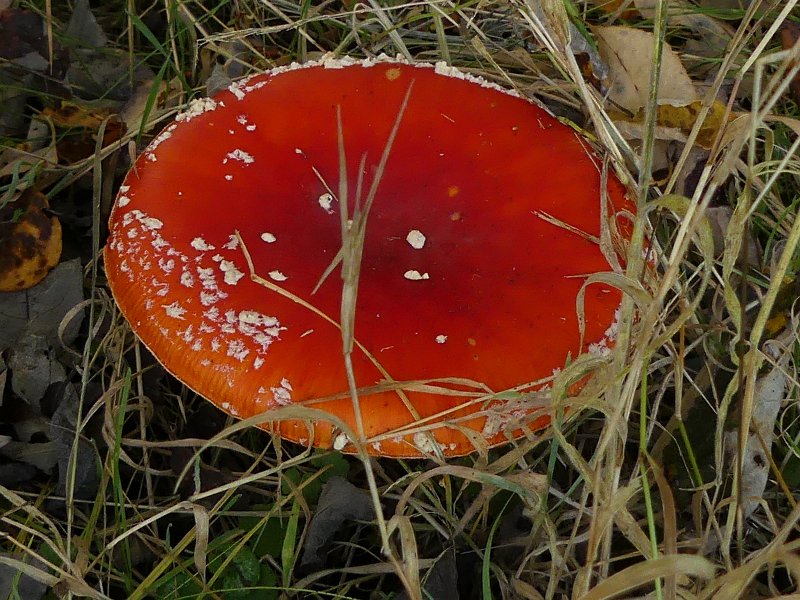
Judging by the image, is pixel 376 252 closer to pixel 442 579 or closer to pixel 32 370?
pixel 442 579

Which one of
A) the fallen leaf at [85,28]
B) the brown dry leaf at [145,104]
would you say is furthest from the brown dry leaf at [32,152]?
the fallen leaf at [85,28]

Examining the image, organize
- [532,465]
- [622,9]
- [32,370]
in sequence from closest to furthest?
[532,465] → [32,370] → [622,9]

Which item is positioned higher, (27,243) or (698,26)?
(698,26)

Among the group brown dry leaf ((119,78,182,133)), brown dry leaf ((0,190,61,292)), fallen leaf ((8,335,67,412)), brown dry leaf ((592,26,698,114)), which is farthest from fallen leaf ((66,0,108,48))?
brown dry leaf ((592,26,698,114))

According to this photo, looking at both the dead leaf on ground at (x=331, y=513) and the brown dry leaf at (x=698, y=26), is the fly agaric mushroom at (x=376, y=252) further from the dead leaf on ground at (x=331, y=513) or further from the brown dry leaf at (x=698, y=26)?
the brown dry leaf at (x=698, y=26)

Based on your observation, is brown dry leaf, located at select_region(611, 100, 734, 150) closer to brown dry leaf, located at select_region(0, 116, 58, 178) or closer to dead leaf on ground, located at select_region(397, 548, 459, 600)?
dead leaf on ground, located at select_region(397, 548, 459, 600)

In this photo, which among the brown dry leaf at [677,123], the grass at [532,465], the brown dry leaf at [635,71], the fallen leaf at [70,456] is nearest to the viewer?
the grass at [532,465]

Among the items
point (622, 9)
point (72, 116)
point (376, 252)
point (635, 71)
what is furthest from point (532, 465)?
point (72, 116)

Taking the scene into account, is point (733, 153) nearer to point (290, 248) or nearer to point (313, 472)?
point (290, 248)
